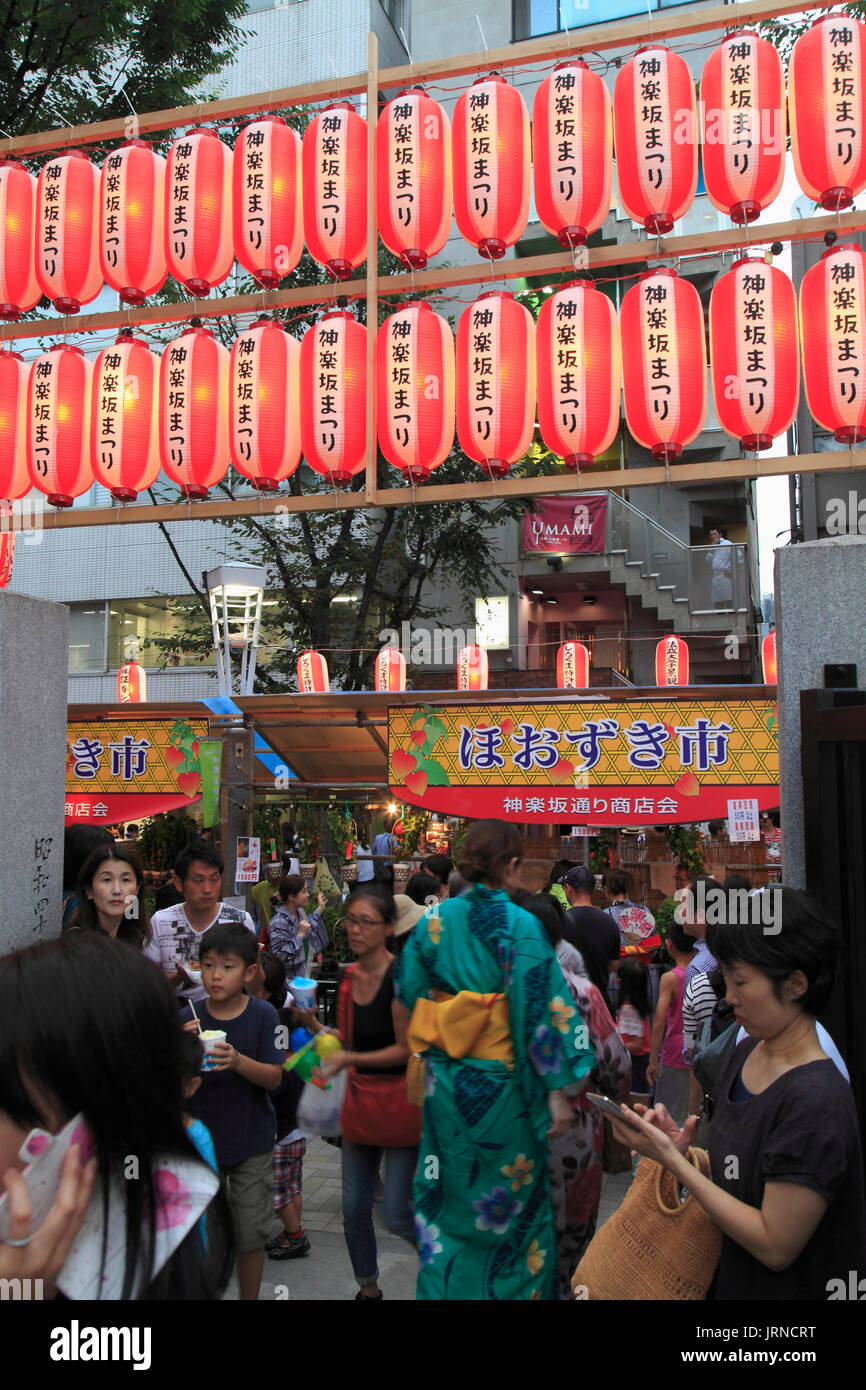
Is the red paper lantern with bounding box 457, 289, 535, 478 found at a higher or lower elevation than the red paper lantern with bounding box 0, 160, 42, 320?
lower

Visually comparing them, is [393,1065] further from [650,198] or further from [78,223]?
[78,223]

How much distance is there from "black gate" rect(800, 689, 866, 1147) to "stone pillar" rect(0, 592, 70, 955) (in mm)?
3660

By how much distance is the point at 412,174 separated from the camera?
8352mm

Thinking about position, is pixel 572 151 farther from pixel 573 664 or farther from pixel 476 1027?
pixel 573 664

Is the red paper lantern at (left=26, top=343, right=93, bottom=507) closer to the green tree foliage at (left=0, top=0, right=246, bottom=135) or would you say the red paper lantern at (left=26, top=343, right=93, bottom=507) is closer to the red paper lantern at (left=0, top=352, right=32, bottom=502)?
the red paper lantern at (left=0, top=352, right=32, bottom=502)

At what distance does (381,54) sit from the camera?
22.8 metres

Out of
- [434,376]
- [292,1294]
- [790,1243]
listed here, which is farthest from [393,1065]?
[434,376]

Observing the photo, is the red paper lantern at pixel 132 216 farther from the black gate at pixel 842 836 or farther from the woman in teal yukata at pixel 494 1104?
the woman in teal yukata at pixel 494 1104

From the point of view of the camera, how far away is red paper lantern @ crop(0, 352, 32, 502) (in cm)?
936

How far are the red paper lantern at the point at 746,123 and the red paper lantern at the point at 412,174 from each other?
2209 mm

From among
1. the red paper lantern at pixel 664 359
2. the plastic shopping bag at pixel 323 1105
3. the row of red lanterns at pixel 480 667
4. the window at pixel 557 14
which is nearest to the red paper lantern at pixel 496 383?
the red paper lantern at pixel 664 359

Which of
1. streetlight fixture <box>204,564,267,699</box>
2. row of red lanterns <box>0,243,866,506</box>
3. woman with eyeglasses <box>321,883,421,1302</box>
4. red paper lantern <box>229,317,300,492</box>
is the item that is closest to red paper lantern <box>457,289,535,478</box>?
row of red lanterns <box>0,243,866,506</box>

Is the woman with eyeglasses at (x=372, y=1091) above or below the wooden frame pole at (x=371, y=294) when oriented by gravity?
below

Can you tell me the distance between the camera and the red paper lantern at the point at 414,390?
8453mm
